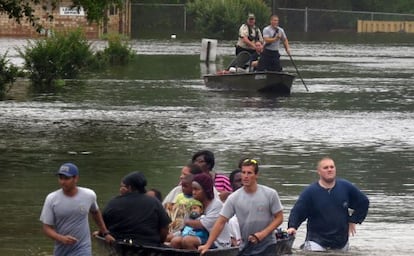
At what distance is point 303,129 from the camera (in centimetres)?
2673

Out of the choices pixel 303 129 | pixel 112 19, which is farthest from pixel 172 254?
pixel 112 19

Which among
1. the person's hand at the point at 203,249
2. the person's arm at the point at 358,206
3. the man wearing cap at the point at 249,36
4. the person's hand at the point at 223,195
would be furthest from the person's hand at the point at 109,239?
the man wearing cap at the point at 249,36

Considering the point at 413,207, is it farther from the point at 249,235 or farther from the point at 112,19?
the point at 112,19

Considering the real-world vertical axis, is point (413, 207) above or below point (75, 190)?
below

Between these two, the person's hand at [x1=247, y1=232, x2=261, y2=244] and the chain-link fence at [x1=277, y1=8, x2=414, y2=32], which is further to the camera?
the chain-link fence at [x1=277, y1=8, x2=414, y2=32]

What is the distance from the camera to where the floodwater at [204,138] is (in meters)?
17.0

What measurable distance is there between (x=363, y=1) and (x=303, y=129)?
9119 cm

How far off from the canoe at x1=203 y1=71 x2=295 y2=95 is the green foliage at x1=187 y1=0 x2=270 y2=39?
161 feet

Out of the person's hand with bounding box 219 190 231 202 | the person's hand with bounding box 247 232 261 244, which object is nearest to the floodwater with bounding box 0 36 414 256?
the person's hand with bounding box 219 190 231 202

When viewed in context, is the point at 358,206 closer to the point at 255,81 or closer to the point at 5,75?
the point at 5,75

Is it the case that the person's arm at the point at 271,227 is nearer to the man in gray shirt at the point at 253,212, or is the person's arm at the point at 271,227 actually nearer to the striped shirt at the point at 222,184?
the man in gray shirt at the point at 253,212

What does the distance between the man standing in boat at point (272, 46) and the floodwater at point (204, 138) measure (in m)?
0.88

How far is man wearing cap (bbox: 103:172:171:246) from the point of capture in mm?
12406

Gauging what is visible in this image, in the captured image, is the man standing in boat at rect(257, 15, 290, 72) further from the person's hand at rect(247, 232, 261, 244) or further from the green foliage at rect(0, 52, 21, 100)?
the person's hand at rect(247, 232, 261, 244)
